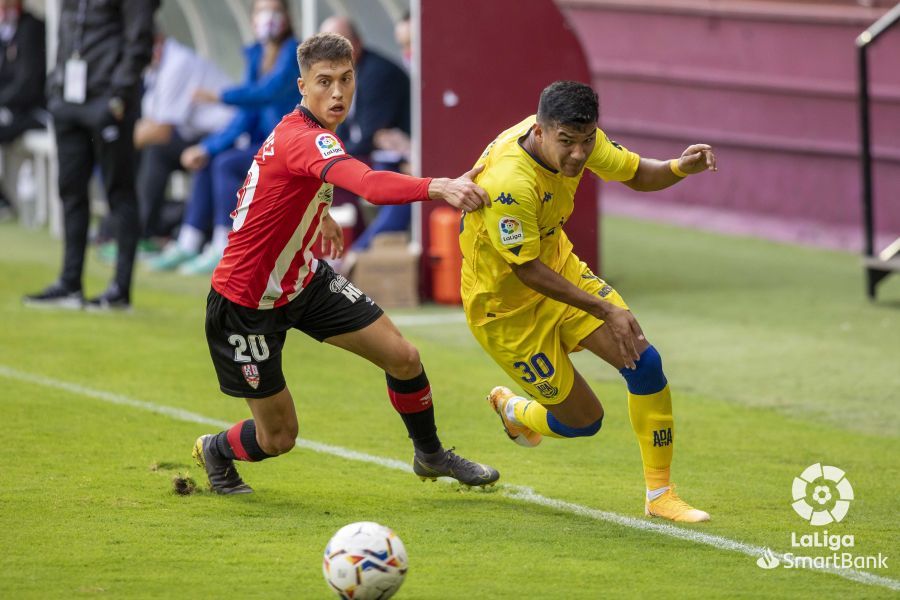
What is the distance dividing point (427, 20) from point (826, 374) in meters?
4.50

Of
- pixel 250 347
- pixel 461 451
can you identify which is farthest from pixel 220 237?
pixel 250 347

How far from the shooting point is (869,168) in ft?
39.4

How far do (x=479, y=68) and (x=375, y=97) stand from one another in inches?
54.8

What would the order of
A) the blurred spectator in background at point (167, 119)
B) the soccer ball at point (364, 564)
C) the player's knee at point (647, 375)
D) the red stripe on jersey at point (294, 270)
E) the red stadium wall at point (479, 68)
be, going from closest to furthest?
the soccer ball at point (364, 564) < the player's knee at point (647, 375) < the red stripe on jersey at point (294, 270) < the red stadium wall at point (479, 68) < the blurred spectator in background at point (167, 119)

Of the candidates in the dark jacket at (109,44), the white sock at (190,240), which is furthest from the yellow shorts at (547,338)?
the white sock at (190,240)

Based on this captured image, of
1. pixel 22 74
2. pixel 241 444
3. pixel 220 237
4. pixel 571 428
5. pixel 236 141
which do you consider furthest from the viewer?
pixel 22 74

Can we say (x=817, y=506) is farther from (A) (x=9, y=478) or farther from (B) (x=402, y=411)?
(A) (x=9, y=478)

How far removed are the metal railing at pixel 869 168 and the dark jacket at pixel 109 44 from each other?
5.59 metres

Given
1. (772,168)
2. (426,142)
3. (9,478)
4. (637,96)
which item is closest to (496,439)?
(9,478)

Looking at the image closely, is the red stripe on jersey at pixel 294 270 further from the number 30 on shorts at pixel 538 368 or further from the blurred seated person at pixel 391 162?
the blurred seated person at pixel 391 162

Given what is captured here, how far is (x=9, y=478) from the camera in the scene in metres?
6.62

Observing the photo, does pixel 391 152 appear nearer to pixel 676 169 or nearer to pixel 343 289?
pixel 343 289

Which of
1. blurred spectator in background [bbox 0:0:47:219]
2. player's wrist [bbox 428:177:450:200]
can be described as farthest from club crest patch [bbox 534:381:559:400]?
blurred spectator in background [bbox 0:0:47:219]

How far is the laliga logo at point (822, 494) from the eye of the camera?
6242mm
